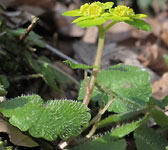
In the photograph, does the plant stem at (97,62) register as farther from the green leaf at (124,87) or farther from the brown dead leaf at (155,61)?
the brown dead leaf at (155,61)

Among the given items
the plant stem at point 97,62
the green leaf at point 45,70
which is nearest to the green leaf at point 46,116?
the plant stem at point 97,62

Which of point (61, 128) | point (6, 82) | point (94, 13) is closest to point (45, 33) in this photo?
point (6, 82)

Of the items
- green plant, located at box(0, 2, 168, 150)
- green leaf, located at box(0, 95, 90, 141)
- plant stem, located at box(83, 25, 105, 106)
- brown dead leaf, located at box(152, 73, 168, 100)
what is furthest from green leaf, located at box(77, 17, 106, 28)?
brown dead leaf, located at box(152, 73, 168, 100)

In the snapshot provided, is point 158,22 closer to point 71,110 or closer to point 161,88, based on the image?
point 161,88

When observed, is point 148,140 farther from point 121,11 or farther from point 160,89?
point 160,89

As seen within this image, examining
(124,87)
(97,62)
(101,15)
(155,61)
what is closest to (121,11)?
(101,15)

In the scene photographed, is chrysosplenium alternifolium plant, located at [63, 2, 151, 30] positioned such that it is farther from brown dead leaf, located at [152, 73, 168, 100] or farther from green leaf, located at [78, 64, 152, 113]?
brown dead leaf, located at [152, 73, 168, 100]
